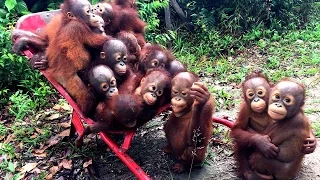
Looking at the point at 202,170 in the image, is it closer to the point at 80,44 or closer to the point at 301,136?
the point at 301,136

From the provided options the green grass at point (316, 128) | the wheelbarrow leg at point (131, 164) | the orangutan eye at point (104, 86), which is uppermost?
the orangutan eye at point (104, 86)

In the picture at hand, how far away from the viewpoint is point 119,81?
3.78 metres

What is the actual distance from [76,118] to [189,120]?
113 centimetres

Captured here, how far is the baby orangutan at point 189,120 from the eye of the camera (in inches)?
122

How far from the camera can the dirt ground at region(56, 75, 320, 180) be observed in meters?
3.61

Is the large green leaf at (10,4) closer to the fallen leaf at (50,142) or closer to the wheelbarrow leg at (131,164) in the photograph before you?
the fallen leaf at (50,142)

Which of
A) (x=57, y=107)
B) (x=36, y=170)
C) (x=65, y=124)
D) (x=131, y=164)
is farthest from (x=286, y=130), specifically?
(x=57, y=107)

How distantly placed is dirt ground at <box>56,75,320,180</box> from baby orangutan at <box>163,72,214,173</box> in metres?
0.14

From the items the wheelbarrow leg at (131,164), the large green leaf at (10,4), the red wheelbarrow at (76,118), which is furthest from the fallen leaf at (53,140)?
the large green leaf at (10,4)

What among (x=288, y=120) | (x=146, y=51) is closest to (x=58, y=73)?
(x=146, y=51)

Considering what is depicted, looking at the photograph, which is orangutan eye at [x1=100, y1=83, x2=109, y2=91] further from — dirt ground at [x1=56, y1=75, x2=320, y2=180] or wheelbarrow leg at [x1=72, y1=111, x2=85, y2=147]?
dirt ground at [x1=56, y1=75, x2=320, y2=180]

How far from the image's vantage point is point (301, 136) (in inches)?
117

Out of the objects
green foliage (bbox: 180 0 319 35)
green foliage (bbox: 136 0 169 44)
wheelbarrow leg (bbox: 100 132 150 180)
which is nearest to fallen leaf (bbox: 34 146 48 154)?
wheelbarrow leg (bbox: 100 132 150 180)

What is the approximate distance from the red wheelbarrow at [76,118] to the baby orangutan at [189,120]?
206mm
